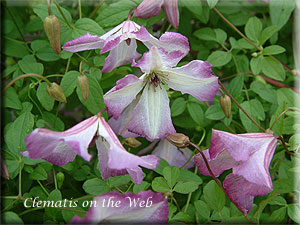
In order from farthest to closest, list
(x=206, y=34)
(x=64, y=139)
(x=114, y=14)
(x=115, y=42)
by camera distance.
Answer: (x=206, y=34), (x=114, y=14), (x=115, y=42), (x=64, y=139)

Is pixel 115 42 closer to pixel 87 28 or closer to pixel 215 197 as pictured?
pixel 87 28

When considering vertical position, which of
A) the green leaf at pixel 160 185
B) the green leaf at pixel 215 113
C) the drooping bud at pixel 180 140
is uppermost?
the drooping bud at pixel 180 140

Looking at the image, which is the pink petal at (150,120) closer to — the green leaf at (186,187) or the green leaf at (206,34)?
the green leaf at (186,187)

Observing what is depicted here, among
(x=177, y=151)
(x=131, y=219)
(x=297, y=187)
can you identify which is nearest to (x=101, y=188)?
(x=131, y=219)

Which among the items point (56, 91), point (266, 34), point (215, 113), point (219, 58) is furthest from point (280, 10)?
point (56, 91)

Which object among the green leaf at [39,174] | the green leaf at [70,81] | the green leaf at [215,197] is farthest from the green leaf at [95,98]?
the green leaf at [215,197]
